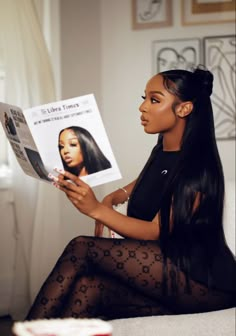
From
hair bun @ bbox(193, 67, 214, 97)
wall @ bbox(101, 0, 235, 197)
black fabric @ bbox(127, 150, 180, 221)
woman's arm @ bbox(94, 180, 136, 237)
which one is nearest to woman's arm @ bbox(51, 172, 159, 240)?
black fabric @ bbox(127, 150, 180, 221)

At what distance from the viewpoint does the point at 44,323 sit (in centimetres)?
80

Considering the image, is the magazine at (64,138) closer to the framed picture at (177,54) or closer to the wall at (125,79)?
the wall at (125,79)

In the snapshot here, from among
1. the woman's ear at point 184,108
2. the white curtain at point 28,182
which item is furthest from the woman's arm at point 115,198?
the white curtain at point 28,182

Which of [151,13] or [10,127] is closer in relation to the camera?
[10,127]

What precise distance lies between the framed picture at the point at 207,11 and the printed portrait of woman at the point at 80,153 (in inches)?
59.9

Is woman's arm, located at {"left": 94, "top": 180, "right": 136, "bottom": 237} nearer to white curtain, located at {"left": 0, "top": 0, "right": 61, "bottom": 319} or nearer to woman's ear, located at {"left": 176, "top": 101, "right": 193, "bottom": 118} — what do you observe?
woman's ear, located at {"left": 176, "top": 101, "right": 193, "bottom": 118}

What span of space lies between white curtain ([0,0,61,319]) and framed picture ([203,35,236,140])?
84 centimetres

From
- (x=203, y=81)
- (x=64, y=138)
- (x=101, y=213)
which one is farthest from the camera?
(x=203, y=81)

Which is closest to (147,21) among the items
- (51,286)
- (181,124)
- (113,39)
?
(113,39)

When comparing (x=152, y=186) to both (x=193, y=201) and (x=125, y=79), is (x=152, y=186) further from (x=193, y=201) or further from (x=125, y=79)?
(x=125, y=79)

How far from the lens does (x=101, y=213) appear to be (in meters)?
1.42

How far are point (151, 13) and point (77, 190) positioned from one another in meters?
1.58

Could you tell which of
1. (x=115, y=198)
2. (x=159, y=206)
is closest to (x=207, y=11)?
(x=115, y=198)

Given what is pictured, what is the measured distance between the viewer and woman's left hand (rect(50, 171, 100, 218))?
1327 millimetres
